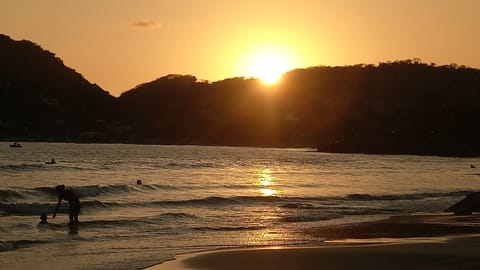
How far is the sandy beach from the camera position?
1466cm

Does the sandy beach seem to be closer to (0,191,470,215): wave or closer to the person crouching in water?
the person crouching in water

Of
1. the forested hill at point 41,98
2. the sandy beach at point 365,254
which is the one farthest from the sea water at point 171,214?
the forested hill at point 41,98

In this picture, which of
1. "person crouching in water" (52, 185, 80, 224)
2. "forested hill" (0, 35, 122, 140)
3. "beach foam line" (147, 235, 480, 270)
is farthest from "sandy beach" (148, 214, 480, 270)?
"forested hill" (0, 35, 122, 140)

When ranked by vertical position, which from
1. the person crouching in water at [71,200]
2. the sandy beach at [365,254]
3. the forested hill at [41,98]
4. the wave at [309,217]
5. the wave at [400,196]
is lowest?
the wave at [309,217]

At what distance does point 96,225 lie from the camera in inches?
911

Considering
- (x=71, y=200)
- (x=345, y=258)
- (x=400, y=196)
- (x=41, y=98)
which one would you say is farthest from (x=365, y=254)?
(x=41, y=98)

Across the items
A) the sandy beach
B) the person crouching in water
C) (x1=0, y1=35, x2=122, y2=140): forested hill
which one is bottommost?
the sandy beach

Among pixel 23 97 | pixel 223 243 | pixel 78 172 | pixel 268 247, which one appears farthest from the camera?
pixel 23 97

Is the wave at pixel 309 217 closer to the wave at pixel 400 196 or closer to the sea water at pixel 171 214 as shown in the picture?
the sea water at pixel 171 214

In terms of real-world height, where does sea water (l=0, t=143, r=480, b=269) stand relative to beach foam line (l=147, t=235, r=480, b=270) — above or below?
below

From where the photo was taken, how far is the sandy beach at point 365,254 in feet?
48.1

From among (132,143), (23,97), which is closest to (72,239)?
(23,97)

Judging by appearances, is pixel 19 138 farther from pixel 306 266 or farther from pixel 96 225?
pixel 306 266

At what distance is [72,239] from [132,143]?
17526 centimetres
